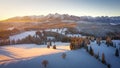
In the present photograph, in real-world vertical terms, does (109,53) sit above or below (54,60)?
below

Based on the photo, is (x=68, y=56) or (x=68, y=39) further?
(x=68, y=39)

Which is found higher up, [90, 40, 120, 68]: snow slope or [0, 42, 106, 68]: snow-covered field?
[0, 42, 106, 68]: snow-covered field

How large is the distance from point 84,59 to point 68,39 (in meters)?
18.9

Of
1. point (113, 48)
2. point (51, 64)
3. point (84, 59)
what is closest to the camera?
point (51, 64)

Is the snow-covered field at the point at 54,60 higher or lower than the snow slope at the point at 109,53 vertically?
higher

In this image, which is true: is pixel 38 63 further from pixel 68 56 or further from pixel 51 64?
pixel 68 56

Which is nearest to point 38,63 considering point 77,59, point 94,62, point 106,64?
point 77,59

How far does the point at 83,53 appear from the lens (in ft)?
134

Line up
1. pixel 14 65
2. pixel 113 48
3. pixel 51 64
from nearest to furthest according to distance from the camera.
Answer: pixel 14 65 < pixel 51 64 < pixel 113 48

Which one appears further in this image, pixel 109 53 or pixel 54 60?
pixel 109 53

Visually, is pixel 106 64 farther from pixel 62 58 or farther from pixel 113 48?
pixel 113 48

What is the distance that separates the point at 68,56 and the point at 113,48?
55.8 ft

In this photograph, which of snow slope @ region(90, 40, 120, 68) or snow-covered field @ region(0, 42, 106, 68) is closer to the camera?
snow-covered field @ region(0, 42, 106, 68)

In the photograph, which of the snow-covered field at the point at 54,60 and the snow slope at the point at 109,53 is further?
the snow slope at the point at 109,53
